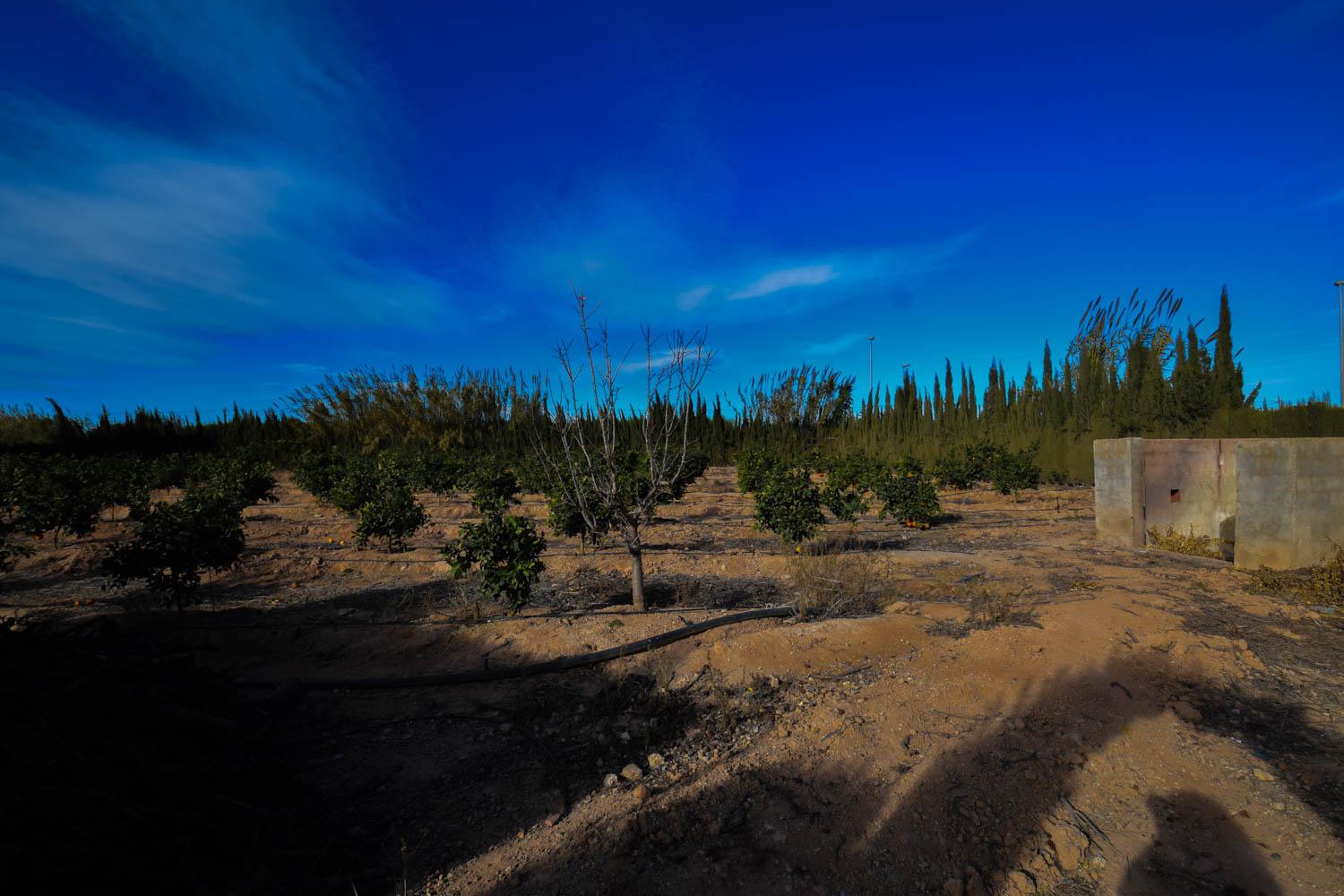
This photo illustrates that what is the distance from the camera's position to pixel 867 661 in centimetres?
541

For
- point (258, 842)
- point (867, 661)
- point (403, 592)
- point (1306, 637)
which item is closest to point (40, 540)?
point (403, 592)

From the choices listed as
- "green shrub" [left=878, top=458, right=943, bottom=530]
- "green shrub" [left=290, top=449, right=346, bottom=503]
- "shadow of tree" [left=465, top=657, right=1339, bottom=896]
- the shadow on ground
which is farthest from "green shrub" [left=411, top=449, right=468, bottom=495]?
"shadow of tree" [left=465, top=657, right=1339, bottom=896]

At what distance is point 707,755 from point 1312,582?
846cm

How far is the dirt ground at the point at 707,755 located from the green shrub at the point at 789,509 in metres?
3.52

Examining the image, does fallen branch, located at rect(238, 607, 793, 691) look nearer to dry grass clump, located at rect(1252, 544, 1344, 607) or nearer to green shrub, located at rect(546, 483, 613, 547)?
green shrub, located at rect(546, 483, 613, 547)

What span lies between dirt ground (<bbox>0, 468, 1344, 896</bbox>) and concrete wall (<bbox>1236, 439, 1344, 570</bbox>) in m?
2.11

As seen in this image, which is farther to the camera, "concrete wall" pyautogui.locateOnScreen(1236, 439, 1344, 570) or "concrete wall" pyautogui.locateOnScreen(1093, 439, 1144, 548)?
"concrete wall" pyautogui.locateOnScreen(1093, 439, 1144, 548)

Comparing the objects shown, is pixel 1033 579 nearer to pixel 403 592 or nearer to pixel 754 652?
pixel 754 652

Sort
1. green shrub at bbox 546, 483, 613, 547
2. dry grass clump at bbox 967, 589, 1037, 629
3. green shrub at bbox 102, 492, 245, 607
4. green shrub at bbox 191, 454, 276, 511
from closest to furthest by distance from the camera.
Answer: dry grass clump at bbox 967, 589, 1037, 629
green shrub at bbox 102, 492, 245, 607
green shrub at bbox 546, 483, 613, 547
green shrub at bbox 191, 454, 276, 511

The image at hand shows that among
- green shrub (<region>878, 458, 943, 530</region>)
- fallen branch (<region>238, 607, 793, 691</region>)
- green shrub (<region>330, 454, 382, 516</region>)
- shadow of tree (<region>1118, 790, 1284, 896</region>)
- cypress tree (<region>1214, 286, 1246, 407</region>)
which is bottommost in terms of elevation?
shadow of tree (<region>1118, 790, 1284, 896</region>)

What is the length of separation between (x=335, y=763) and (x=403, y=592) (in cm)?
522

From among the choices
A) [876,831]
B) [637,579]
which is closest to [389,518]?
[637,579]

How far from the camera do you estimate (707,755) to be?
159 inches

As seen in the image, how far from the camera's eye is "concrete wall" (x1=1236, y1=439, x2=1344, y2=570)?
8.30 meters
